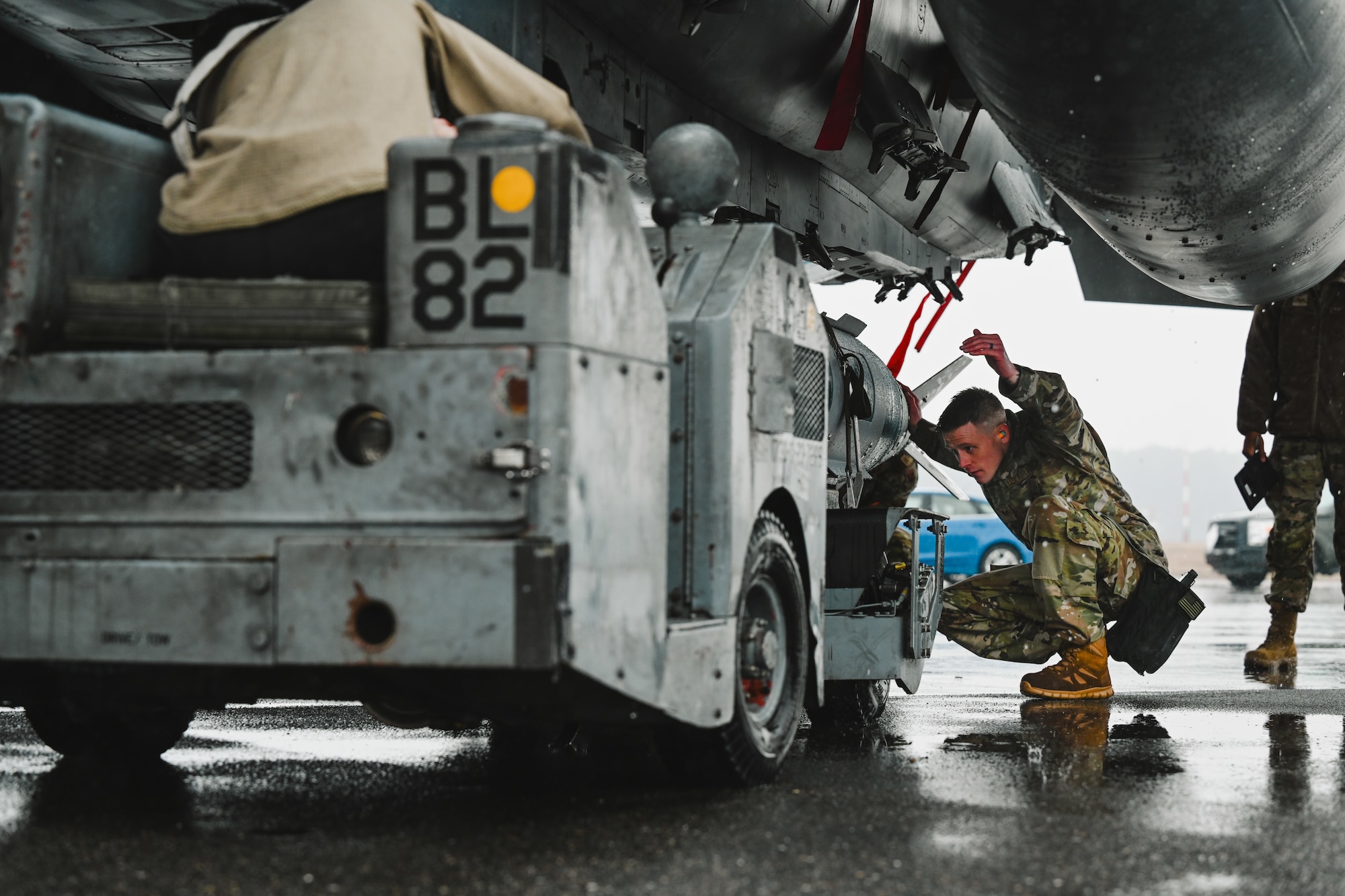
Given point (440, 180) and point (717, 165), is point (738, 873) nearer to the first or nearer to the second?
point (440, 180)

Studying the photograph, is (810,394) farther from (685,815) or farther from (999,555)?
(999,555)

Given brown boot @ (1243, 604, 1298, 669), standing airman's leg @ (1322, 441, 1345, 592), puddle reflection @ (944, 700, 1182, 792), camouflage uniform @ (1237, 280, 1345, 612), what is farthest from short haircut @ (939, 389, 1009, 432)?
standing airman's leg @ (1322, 441, 1345, 592)

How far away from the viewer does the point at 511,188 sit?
2836 mm

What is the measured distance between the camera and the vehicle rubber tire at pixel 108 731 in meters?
4.03

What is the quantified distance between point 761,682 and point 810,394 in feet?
2.73

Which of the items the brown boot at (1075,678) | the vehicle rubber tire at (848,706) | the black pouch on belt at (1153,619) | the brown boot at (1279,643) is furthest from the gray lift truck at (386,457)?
the brown boot at (1279,643)

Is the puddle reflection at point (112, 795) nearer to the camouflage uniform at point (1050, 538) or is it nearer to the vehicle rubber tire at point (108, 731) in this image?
the vehicle rubber tire at point (108, 731)

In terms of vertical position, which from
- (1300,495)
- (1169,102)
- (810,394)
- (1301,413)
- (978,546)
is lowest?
(978,546)

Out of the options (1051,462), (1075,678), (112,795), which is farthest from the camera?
(1051,462)

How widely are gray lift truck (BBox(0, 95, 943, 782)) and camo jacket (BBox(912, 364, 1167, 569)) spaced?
380 centimetres

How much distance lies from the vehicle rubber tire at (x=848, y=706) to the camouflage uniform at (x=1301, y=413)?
12.8ft

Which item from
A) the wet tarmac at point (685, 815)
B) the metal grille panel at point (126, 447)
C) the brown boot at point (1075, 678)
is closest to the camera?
the wet tarmac at point (685, 815)

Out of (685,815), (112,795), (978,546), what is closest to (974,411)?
(685,815)

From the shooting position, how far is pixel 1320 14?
16.5ft
